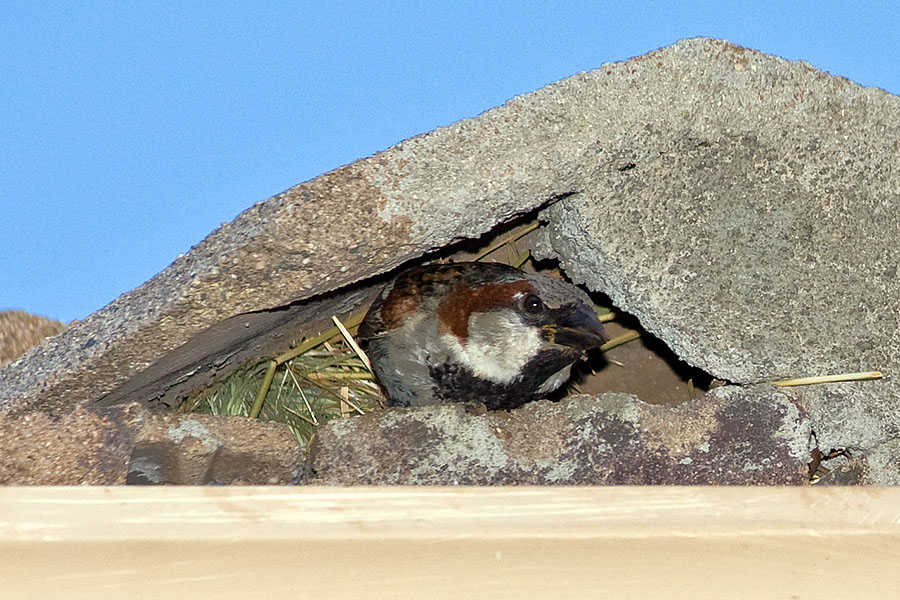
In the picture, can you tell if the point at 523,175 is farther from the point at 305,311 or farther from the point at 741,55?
the point at 305,311

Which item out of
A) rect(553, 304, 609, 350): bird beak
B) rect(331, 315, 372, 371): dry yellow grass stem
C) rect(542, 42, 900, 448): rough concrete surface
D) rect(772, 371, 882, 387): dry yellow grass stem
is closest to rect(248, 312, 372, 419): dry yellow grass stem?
rect(331, 315, 372, 371): dry yellow grass stem

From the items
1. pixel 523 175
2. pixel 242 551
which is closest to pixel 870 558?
pixel 523 175

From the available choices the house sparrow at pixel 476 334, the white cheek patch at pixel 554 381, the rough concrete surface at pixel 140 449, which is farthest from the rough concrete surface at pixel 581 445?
the white cheek patch at pixel 554 381

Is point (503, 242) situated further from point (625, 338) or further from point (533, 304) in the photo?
point (533, 304)

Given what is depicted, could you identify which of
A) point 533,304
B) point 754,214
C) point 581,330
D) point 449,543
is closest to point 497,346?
point 533,304

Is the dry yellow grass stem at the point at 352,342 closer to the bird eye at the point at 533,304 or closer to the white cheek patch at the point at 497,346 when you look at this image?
the white cheek patch at the point at 497,346
